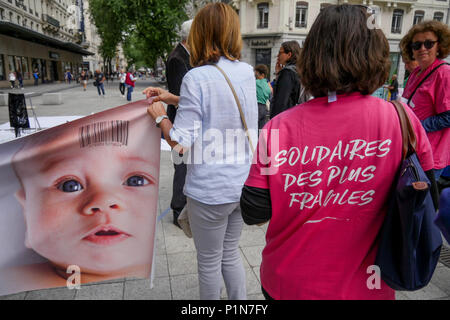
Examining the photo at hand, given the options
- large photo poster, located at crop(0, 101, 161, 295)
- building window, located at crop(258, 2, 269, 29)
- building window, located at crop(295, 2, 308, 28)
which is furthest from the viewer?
building window, located at crop(258, 2, 269, 29)

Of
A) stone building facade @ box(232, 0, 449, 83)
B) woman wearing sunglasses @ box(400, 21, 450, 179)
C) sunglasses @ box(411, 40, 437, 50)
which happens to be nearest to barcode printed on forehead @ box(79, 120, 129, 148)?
woman wearing sunglasses @ box(400, 21, 450, 179)

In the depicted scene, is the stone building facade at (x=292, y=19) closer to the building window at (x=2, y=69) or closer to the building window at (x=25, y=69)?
the building window at (x=2, y=69)

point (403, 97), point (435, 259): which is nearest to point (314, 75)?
point (435, 259)

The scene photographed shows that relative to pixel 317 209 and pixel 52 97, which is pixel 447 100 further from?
pixel 52 97

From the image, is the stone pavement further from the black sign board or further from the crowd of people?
the black sign board

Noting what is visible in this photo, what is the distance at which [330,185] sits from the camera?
1.20 m

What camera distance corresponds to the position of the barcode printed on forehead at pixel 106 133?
2234 millimetres

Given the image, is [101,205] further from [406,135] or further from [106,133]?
[406,135]

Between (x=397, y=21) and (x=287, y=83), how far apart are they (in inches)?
1348

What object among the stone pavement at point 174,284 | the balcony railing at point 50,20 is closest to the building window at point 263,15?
the stone pavement at point 174,284

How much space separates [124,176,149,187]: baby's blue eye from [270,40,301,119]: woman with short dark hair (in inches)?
81.0

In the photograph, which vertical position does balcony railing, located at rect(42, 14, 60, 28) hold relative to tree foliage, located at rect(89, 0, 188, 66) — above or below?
above

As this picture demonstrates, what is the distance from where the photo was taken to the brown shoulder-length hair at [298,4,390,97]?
1105mm

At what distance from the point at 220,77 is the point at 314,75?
0.69m
